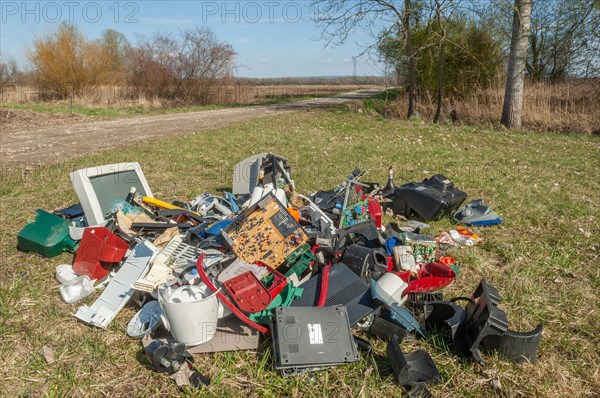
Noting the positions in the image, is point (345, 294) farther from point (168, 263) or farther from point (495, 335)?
point (168, 263)

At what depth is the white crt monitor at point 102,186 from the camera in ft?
11.6

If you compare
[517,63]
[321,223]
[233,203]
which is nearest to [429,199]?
[321,223]

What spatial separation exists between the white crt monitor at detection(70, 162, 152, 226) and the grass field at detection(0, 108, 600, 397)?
0.44 meters

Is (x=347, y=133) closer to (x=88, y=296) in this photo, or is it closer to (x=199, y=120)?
(x=199, y=120)

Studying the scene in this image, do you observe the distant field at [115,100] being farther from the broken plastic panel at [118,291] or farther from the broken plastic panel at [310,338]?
the broken plastic panel at [310,338]

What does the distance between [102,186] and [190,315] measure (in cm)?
212

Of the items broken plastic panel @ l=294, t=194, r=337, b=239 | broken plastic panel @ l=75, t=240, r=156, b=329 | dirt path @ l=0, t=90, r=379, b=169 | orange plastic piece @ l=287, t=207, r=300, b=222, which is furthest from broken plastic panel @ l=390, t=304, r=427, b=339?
dirt path @ l=0, t=90, r=379, b=169

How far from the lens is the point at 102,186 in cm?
378

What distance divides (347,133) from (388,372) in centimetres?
858

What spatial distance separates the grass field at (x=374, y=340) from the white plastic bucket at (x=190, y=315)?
0.17 meters

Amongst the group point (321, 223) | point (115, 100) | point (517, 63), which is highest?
point (517, 63)

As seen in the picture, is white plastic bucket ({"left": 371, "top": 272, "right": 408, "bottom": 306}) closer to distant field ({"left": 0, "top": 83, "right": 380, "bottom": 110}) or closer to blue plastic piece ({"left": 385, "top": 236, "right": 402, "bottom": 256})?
blue plastic piece ({"left": 385, "top": 236, "right": 402, "bottom": 256})

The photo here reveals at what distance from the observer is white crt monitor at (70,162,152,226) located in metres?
3.55

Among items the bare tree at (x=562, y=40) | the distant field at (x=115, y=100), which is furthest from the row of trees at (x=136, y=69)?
the bare tree at (x=562, y=40)
